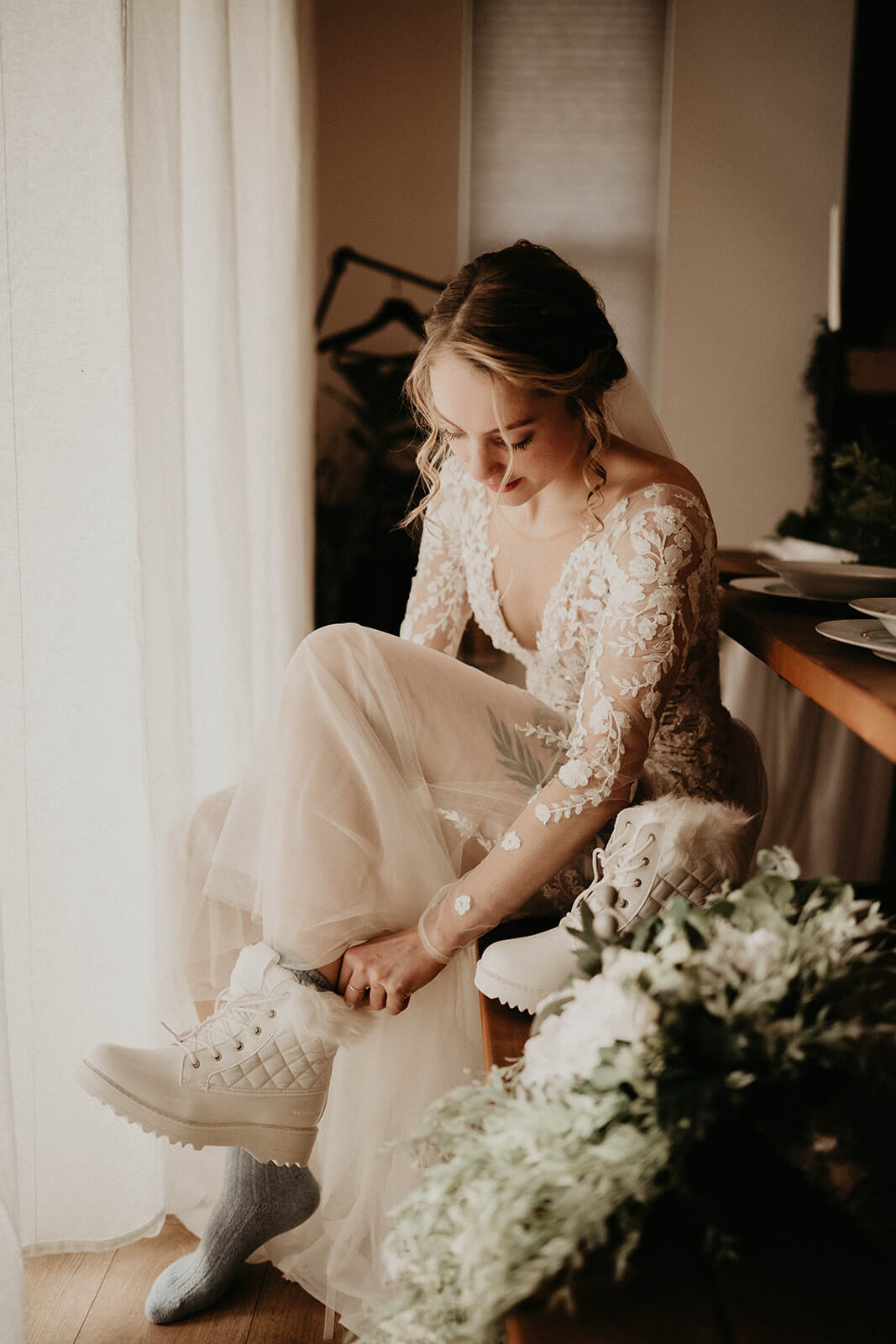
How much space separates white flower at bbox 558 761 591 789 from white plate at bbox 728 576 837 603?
500 millimetres

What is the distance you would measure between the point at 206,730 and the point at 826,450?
292 cm

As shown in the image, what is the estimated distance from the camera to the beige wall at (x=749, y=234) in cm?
383

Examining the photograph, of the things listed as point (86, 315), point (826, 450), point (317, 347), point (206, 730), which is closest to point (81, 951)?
point (206, 730)

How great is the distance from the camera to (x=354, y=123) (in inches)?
152

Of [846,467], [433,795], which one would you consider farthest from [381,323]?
[433,795]

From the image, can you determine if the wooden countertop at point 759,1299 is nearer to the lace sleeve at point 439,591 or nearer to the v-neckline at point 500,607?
the v-neckline at point 500,607

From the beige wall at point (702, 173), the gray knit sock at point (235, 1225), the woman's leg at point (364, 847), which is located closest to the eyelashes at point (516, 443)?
the woman's leg at point (364, 847)

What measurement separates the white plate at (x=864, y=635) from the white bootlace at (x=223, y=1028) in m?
0.75

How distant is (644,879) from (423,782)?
0.36m

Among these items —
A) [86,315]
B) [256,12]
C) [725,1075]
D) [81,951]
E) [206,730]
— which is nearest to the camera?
[725,1075]

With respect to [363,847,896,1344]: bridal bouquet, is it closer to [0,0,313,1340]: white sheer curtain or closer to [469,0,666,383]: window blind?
[0,0,313,1340]: white sheer curtain

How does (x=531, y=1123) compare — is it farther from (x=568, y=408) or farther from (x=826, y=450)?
(x=826, y=450)

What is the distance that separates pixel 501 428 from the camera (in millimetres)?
1271

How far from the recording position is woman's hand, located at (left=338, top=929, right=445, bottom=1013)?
1.19 metres
